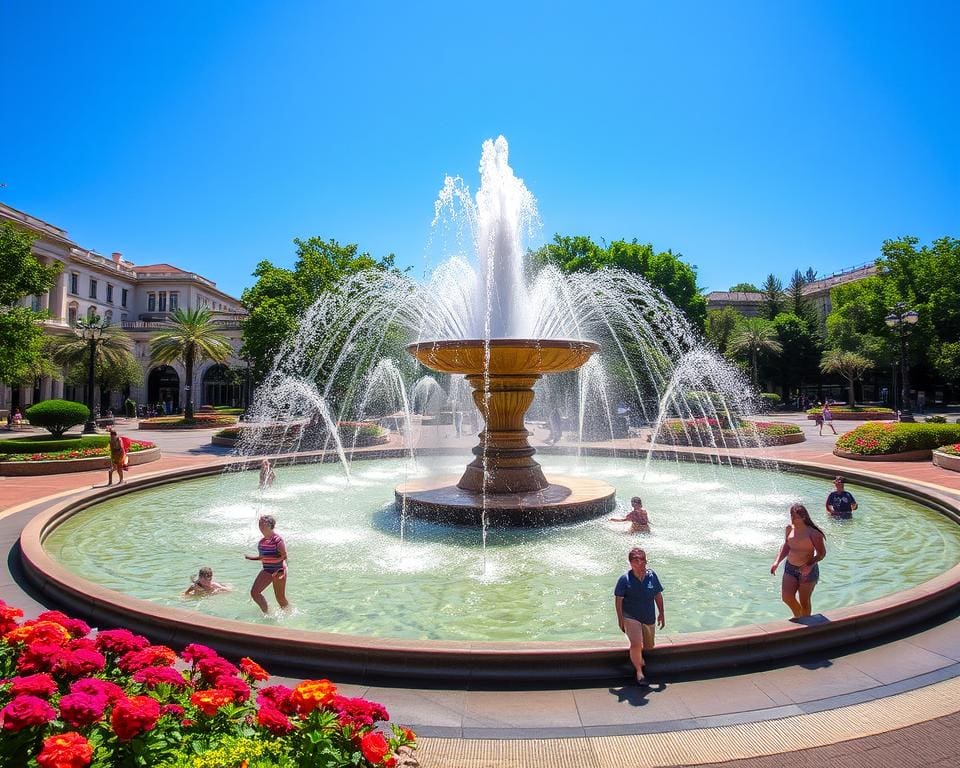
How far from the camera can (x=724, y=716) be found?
4.66m

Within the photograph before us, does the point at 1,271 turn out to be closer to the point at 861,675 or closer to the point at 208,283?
the point at 861,675

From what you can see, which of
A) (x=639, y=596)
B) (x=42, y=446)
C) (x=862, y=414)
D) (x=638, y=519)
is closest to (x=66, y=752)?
(x=639, y=596)

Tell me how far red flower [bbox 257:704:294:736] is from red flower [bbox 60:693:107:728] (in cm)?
81

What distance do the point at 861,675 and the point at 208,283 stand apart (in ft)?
280

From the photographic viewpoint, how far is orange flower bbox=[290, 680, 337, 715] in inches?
138

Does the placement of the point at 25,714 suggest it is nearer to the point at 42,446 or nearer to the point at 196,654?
the point at 196,654

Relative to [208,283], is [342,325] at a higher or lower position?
lower

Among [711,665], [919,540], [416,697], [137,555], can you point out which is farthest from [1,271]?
[919,540]

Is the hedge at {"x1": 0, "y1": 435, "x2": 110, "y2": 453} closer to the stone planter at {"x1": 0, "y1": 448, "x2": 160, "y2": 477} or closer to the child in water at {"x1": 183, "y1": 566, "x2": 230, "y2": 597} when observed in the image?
the stone planter at {"x1": 0, "y1": 448, "x2": 160, "y2": 477}

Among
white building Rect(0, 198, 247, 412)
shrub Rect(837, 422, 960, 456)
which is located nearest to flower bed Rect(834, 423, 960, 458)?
shrub Rect(837, 422, 960, 456)

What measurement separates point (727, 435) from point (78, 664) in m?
28.1

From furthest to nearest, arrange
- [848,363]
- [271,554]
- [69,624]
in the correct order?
1. [848,363]
2. [271,554]
3. [69,624]

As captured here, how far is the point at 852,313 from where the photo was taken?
57.9 metres

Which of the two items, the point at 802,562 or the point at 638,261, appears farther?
the point at 638,261
